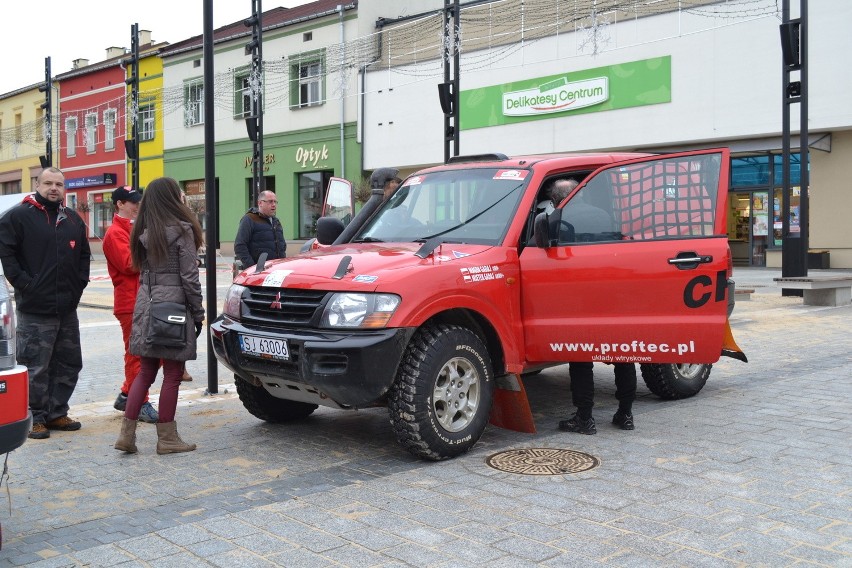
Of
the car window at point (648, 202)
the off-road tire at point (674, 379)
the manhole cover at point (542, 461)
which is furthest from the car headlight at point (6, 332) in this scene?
the off-road tire at point (674, 379)

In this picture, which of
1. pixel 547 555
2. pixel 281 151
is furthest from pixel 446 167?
pixel 281 151

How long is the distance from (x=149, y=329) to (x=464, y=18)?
26.4m

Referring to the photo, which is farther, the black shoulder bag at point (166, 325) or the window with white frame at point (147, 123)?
the window with white frame at point (147, 123)

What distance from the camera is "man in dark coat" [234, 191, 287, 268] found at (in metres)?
9.63

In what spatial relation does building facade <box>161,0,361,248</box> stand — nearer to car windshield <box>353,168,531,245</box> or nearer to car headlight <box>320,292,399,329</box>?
car windshield <box>353,168,531,245</box>

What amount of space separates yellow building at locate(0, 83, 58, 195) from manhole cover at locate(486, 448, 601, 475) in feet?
158

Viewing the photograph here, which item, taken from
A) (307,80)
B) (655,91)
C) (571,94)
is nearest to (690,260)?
(655,91)

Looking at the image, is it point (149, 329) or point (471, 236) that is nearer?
point (149, 329)

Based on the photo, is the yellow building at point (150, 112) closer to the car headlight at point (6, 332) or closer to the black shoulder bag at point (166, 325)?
the black shoulder bag at point (166, 325)

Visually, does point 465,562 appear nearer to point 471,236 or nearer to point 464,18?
point 471,236

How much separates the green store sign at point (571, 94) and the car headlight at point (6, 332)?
2364cm

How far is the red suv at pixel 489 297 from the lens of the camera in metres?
5.14

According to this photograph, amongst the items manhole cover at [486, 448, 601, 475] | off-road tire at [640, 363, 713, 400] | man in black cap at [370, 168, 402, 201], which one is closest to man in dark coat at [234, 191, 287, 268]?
man in black cap at [370, 168, 402, 201]

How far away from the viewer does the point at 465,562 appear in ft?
12.2
